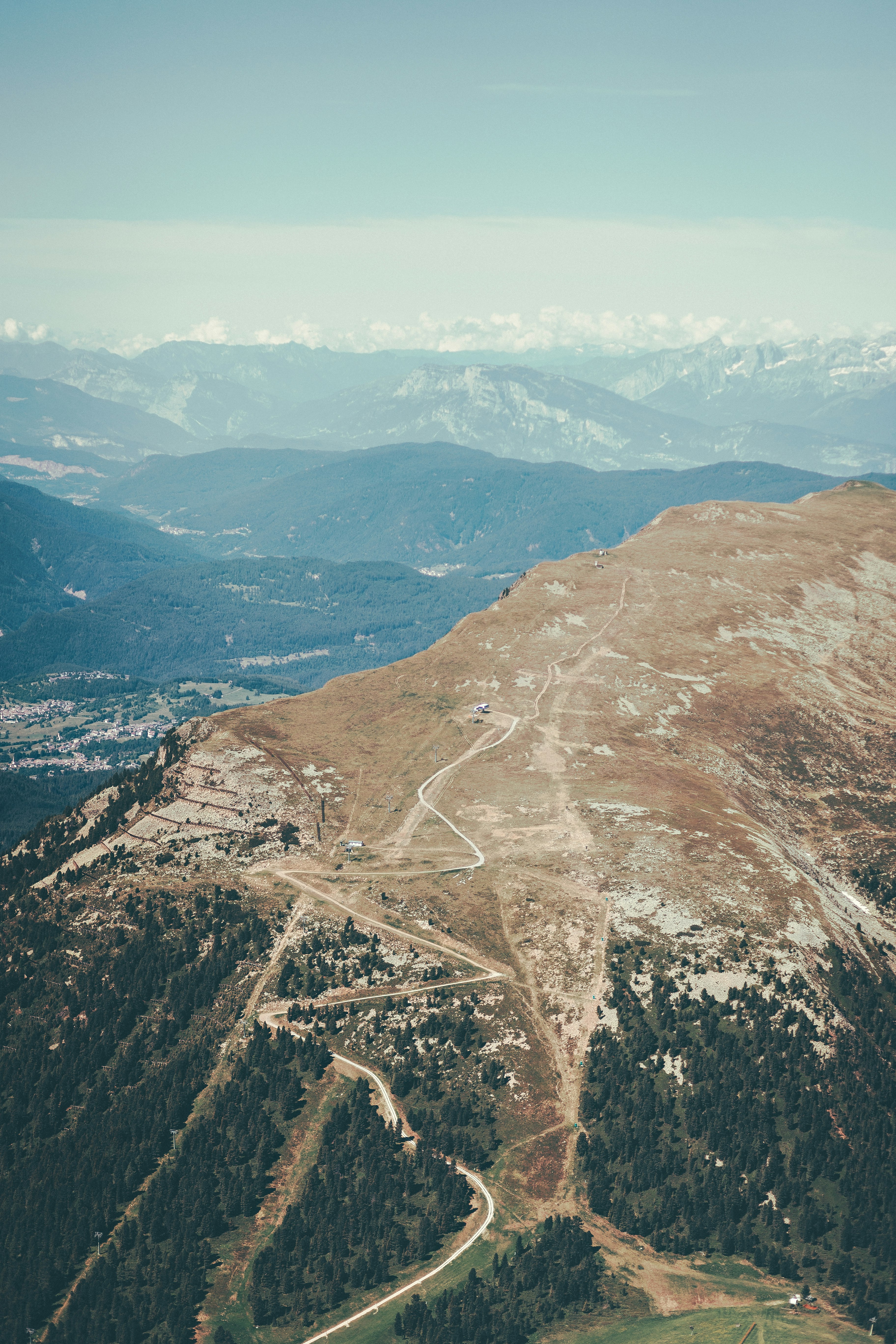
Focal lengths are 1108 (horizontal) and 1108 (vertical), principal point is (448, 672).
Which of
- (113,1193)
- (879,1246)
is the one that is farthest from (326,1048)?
(879,1246)

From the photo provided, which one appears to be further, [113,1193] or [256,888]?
[256,888]

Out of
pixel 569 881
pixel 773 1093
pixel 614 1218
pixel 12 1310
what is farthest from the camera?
pixel 569 881

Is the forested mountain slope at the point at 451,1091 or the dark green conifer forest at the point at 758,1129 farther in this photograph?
the dark green conifer forest at the point at 758,1129

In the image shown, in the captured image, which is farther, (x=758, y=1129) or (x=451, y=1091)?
(x=451, y=1091)

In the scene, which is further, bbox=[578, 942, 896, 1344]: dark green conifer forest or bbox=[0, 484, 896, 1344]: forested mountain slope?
bbox=[578, 942, 896, 1344]: dark green conifer forest

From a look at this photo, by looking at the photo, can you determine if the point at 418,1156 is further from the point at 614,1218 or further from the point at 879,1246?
the point at 879,1246

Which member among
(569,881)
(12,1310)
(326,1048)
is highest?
(569,881)

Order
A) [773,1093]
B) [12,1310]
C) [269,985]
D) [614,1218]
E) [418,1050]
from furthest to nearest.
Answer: [269,985] < [418,1050] < [773,1093] < [614,1218] < [12,1310]

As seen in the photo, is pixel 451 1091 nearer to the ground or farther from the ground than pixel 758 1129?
nearer to the ground

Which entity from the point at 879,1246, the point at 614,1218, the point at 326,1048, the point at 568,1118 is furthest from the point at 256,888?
the point at 879,1246

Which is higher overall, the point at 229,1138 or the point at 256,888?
the point at 256,888
